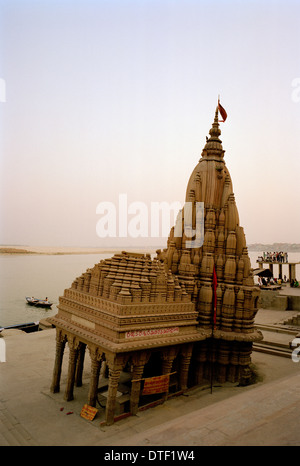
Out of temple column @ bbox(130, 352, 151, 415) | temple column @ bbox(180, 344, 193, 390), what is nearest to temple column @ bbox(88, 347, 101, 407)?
temple column @ bbox(130, 352, 151, 415)

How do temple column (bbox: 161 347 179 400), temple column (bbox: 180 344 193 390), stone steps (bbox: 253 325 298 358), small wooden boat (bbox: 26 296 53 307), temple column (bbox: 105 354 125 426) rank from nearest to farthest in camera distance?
temple column (bbox: 105 354 125 426) → temple column (bbox: 161 347 179 400) → temple column (bbox: 180 344 193 390) → stone steps (bbox: 253 325 298 358) → small wooden boat (bbox: 26 296 53 307)

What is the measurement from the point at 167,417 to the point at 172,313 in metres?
3.40

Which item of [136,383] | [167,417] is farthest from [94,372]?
[167,417]

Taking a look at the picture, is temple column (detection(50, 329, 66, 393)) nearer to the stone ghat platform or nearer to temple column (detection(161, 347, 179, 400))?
the stone ghat platform

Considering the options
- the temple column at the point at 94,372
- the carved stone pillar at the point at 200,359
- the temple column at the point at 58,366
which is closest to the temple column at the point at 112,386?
the temple column at the point at 94,372

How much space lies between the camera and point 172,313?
11586 mm

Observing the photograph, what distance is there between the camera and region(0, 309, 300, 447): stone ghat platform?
24.0 ft

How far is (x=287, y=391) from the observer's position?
10.5 m

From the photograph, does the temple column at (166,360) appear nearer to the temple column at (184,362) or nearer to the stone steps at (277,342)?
the temple column at (184,362)

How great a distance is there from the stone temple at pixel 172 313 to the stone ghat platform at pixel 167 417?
62cm

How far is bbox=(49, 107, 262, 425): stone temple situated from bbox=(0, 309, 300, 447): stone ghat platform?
617mm
